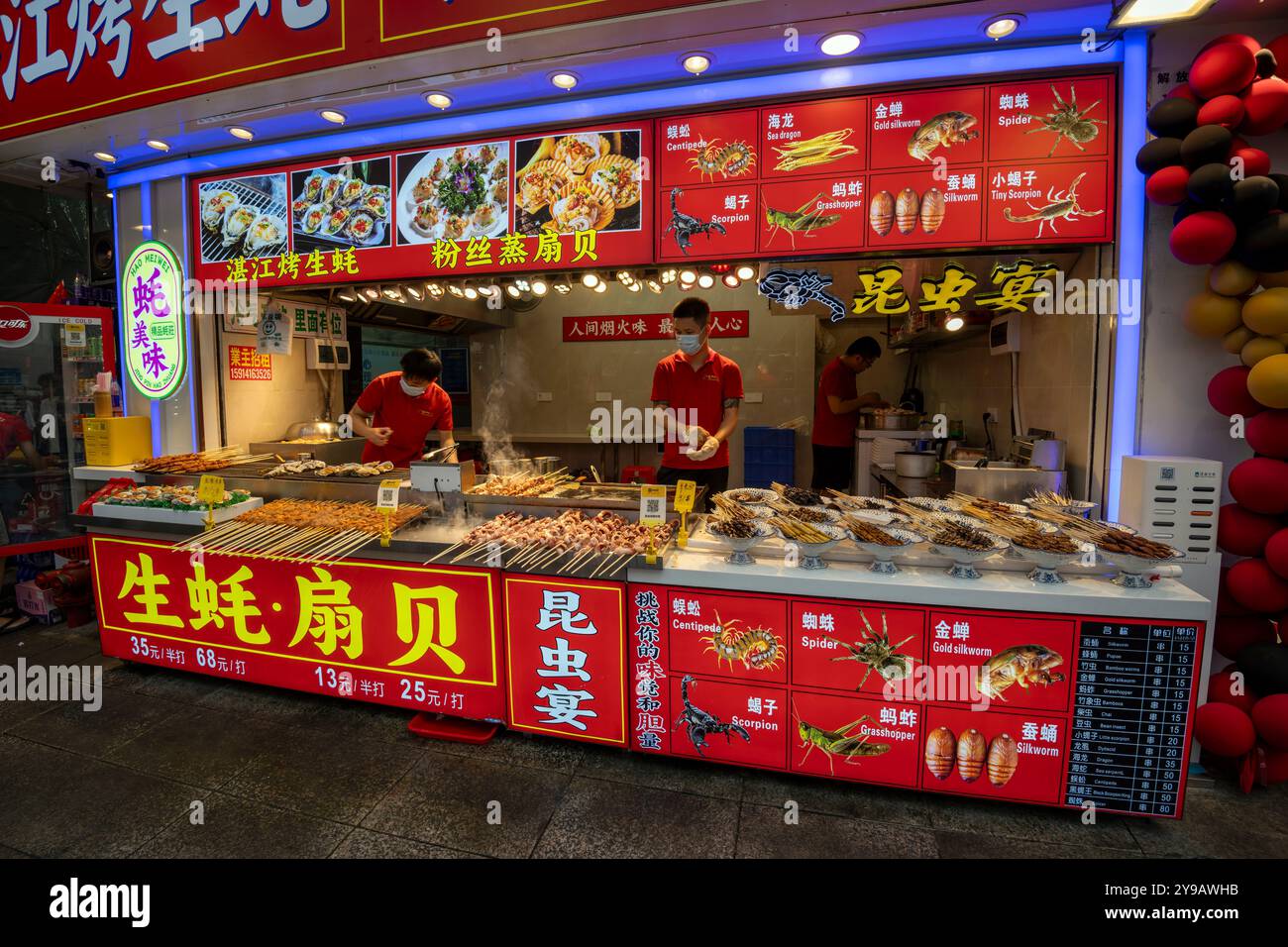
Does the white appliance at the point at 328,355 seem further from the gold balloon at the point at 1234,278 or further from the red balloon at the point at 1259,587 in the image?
the red balloon at the point at 1259,587

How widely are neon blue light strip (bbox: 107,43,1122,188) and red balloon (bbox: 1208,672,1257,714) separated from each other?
3.45 m

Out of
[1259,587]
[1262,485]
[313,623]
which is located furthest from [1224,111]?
[313,623]

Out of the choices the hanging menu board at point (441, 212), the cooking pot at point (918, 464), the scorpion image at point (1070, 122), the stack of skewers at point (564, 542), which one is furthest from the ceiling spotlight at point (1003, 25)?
the stack of skewers at point (564, 542)

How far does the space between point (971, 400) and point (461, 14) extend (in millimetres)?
5893

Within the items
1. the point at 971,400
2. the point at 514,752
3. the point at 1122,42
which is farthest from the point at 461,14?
the point at 971,400

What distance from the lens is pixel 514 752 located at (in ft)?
11.4

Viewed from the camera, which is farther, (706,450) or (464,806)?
(706,450)

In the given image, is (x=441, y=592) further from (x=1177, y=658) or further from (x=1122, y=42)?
(x=1122, y=42)

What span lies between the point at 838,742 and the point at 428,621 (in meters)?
2.29

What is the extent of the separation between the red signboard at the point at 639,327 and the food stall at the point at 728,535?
4.41m

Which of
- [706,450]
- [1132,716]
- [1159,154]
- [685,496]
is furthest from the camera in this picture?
[706,450]

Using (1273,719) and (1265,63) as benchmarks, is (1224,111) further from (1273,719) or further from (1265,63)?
(1273,719)

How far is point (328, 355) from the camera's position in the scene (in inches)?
272

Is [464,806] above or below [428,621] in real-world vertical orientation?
below
